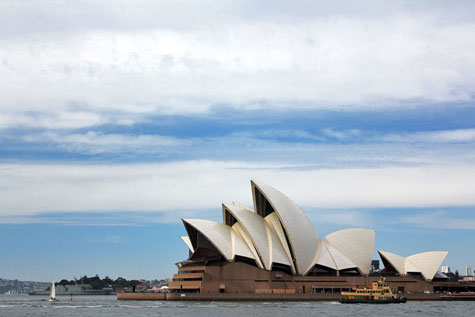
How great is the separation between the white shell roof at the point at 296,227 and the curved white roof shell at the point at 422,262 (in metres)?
16.3

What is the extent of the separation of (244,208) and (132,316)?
38.1m

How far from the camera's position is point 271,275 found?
9706 centimetres

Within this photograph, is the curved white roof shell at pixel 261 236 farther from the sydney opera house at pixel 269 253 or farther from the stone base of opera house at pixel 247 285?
the stone base of opera house at pixel 247 285

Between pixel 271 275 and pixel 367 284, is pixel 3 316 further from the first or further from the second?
pixel 367 284

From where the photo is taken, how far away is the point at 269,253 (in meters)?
97.0

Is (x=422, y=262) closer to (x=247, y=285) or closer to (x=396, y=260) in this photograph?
(x=396, y=260)

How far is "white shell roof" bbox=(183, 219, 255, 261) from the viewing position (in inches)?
3752

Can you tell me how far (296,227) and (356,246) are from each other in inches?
547

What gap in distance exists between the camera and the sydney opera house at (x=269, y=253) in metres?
96.1

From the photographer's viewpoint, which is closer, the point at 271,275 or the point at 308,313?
the point at 308,313

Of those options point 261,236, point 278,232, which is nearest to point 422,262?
point 278,232

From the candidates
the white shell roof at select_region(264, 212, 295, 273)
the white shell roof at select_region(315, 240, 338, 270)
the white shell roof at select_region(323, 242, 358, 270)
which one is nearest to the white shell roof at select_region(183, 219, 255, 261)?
the white shell roof at select_region(264, 212, 295, 273)

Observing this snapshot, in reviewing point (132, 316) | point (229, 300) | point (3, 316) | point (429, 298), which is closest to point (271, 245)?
point (229, 300)

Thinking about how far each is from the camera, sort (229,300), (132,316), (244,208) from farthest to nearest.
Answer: (244,208), (229,300), (132,316)
